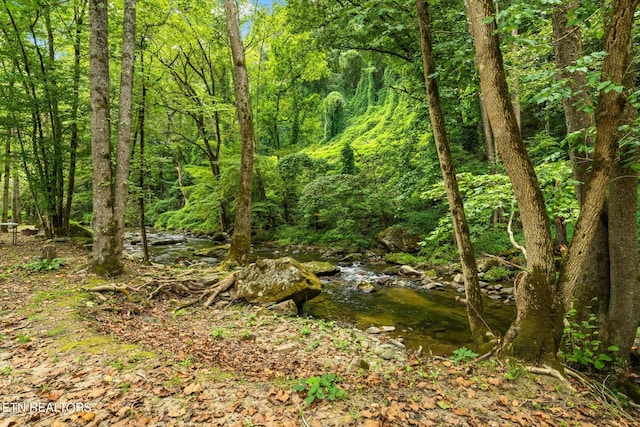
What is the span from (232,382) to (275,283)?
3.77 meters

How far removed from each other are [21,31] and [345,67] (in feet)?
122

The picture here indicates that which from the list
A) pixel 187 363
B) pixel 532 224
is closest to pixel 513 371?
pixel 532 224

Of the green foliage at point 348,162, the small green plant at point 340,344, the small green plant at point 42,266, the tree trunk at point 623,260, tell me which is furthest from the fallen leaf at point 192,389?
the green foliage at point 348,162

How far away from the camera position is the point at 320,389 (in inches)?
112

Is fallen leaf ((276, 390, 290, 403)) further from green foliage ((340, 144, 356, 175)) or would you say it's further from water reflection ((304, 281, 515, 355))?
green foliage ((340, 144, 356, 175))

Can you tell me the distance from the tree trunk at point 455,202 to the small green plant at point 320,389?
2206mm

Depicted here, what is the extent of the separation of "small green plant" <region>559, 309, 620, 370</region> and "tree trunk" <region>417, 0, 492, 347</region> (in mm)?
1163

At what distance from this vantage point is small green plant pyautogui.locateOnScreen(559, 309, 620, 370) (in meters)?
3.96

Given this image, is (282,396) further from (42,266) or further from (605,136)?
(42,266)

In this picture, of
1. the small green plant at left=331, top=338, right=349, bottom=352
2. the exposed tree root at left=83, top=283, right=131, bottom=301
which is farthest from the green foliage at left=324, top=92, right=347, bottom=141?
the small green plant at left=331, top=338, right=349, bottom=352

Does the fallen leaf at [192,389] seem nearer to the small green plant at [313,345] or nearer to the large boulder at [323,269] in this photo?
the small green plant at [313,345]

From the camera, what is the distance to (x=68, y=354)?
3322mm

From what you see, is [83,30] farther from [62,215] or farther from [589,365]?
[589,365]

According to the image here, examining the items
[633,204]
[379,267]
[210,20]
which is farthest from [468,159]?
[210,20]
